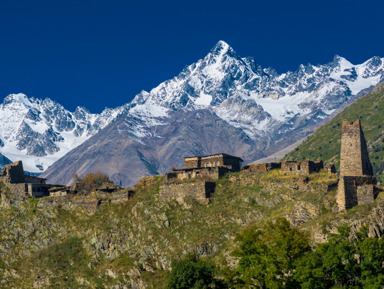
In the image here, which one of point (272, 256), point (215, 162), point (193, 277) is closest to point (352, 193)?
point (272, 256)

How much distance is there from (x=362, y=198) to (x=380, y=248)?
21355 millimetres

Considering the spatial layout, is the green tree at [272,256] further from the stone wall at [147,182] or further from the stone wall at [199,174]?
the stone wall at [147,182]

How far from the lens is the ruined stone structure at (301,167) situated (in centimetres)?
11925

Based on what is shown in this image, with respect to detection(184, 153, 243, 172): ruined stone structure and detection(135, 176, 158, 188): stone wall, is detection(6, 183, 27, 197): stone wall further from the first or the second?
detection(184, 153, 243, 172): ruined stone structure

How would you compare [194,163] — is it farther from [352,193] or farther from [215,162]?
[352,193]

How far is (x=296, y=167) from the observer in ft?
398

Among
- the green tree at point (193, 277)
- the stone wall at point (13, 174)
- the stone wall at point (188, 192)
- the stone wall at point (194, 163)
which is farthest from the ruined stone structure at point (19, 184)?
the green tree at point (193, 277)

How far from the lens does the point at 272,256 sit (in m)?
84.0

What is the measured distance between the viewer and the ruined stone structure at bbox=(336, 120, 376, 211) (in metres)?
97.4

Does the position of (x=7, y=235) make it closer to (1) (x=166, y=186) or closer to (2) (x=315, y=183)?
(1) (x=166, y=186)

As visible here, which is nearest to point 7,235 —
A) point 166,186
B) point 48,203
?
point 48,203

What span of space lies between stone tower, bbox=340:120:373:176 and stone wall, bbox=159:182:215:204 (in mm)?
27776

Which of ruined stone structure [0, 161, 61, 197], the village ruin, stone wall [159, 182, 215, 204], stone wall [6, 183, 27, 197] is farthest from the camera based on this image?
ruined stone structure [0, 161, 61, 197]

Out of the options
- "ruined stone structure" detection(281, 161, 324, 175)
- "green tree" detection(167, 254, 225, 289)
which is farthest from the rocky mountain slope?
"green tree" detection(167, 254, 225, 289)
